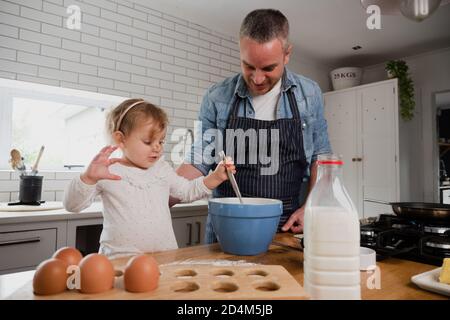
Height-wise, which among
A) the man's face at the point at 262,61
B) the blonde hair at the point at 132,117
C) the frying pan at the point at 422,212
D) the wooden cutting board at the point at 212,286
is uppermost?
the man's face at the point at 262,61

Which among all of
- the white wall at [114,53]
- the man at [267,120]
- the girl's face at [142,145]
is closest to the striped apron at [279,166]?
the man at [267,120]

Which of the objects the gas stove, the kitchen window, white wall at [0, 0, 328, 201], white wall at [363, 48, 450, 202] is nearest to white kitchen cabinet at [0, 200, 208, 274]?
white wall at [0, 0, 328, 201]

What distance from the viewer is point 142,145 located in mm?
1174

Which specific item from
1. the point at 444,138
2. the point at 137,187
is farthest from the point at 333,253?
the point at 444,138

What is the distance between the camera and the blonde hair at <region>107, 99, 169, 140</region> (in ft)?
3.85

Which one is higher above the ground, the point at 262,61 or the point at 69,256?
the point at 262,61

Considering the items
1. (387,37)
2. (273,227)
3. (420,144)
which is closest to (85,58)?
(273,227)

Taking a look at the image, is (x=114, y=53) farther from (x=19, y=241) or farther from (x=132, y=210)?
(x=132, y=210)

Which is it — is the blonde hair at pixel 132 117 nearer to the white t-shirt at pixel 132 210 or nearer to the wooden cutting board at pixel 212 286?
the white t-shirt at pixel 132 210

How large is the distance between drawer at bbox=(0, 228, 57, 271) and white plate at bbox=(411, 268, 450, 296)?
6.19 ft

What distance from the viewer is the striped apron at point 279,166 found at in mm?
1437

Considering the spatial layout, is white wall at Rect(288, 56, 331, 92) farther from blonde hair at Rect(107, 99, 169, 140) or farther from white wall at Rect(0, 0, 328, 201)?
blonde hair at Rect(107, 99, 169, 140)

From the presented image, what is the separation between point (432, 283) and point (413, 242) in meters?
0.35

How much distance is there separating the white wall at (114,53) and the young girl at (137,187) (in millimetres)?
1708
